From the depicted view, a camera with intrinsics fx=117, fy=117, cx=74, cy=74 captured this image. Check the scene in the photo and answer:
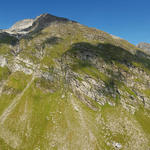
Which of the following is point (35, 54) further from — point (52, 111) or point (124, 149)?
point (124, 149)

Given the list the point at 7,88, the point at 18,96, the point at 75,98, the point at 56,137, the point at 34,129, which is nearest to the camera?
the point at 56,137

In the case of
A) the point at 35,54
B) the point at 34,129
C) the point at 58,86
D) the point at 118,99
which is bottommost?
the point at 34,129

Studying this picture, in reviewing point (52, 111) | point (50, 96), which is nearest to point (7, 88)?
point (50, 96)

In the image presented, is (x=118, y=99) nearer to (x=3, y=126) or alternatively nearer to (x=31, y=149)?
(x=31, y=149)

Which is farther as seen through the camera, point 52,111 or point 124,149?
point 52,111

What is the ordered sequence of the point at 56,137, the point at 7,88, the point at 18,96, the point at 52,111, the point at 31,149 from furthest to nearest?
1. the point at 7,88
2. the point at 18,96
3. the point at 52,111
4. the point at 56,137
5. the point at 31,149

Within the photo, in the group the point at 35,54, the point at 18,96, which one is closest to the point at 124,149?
the point at 18,96

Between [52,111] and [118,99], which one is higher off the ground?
[118,99]
